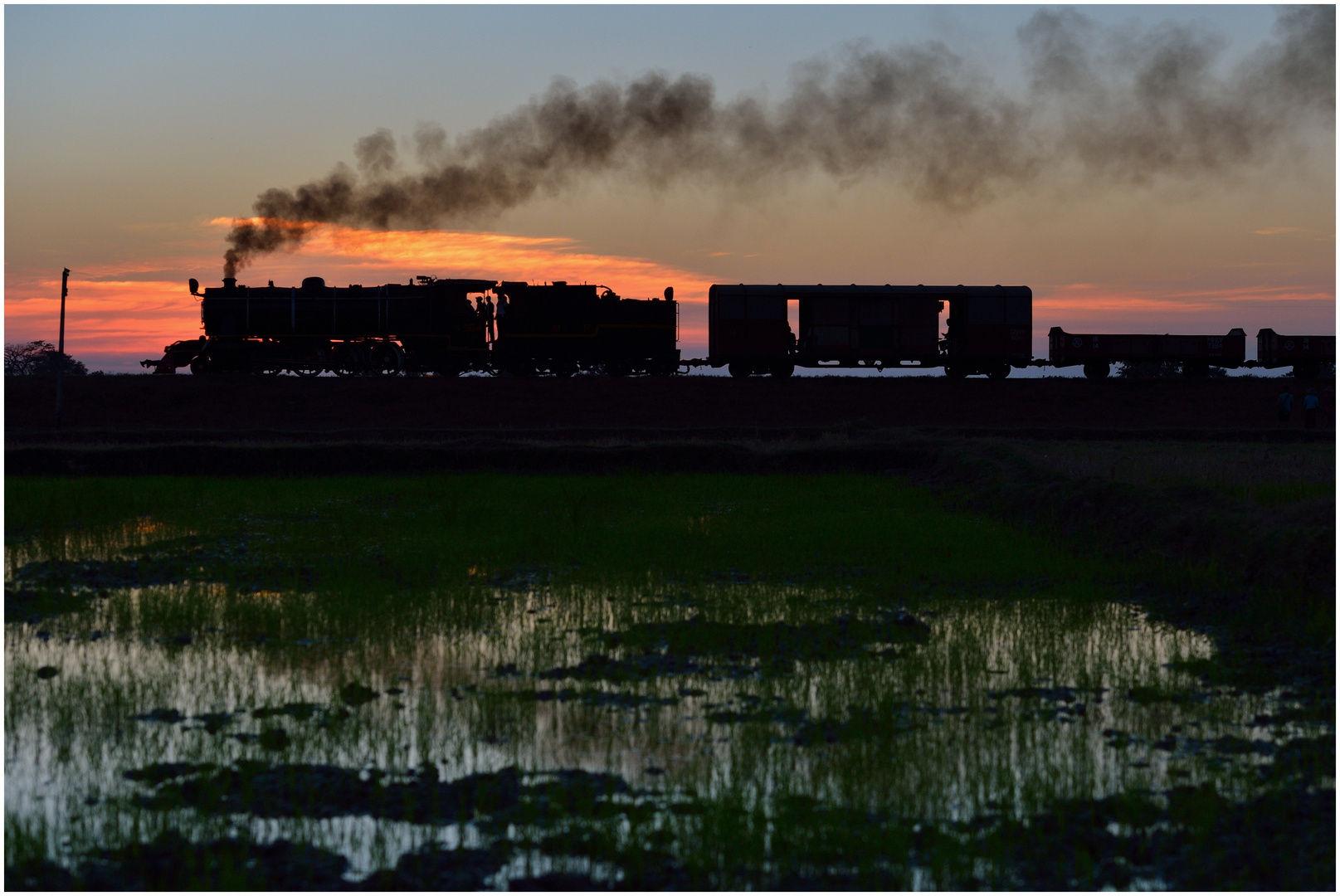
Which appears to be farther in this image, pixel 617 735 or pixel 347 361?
pixel 347 361

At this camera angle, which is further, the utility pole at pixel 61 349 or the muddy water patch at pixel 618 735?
the utility pole at pixel 61 349

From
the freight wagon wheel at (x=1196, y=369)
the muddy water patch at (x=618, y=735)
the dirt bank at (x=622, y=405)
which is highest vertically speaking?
the freight wagon wheel at (x=1196, y=369)

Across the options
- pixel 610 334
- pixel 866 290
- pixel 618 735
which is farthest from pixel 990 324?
pixel 618 735

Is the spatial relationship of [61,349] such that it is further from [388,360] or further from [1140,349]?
[1140,349]

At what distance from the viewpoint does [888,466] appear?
89.2ft

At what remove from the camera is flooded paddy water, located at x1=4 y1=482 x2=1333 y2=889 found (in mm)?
5664

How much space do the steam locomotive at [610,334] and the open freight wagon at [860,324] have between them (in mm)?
39

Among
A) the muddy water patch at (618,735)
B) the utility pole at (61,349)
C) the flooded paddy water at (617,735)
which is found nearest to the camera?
the flooded paddy water at (617,735)

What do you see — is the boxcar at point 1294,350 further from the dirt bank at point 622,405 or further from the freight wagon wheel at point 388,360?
the freight wagon wheel at point 388,360

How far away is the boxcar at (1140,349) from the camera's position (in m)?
41.2

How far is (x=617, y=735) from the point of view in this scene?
24.5ft

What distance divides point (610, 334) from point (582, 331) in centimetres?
93

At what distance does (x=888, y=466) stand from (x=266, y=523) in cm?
1436

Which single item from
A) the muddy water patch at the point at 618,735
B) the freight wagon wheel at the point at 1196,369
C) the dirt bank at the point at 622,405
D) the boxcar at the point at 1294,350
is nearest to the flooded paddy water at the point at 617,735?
the muddy water patch at the point at 618,735
